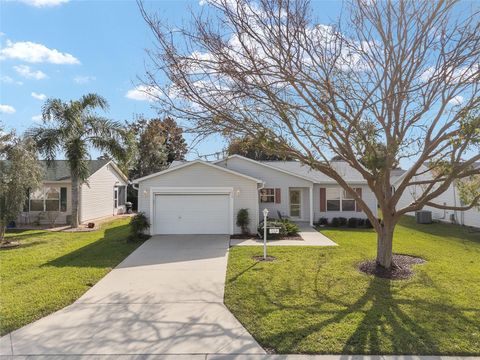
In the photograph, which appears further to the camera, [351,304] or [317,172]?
[317,172]

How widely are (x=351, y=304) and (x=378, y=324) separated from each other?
39.3 inches

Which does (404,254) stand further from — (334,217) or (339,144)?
(334,217)

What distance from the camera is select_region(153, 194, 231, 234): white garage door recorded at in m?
16.4

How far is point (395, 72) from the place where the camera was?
881 cm

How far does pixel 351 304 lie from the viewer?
7.00m

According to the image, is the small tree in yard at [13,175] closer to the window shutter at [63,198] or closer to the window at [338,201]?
the window shutter at [63,198]

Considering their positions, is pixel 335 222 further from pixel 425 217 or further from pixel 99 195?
pixel 99 195

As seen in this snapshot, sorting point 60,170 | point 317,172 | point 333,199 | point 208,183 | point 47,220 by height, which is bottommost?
point 47,220

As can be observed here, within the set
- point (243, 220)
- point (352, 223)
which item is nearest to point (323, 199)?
point (352, 223)

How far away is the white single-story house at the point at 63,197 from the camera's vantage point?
2070cm

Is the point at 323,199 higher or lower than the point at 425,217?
higher

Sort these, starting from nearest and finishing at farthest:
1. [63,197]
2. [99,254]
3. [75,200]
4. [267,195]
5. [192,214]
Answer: [99,254], [192,214], [75,200], [63,197], [267,195]

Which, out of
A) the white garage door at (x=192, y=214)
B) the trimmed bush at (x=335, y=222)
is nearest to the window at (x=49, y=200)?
the white garage door at (x=192, y=214)

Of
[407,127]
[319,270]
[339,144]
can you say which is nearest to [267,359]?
[319,270]
